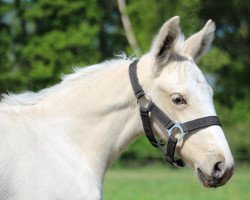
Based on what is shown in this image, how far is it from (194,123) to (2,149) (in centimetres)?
159

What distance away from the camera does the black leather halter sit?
564 centimetres

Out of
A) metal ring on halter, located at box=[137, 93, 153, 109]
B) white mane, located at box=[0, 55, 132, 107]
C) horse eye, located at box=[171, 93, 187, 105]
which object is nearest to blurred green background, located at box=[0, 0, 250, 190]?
white mane, located at box=[0, 55, 132, 107]

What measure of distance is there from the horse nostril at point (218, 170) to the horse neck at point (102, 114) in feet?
2.68

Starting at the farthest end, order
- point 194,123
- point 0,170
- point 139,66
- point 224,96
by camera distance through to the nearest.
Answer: point 224,96
point 139,66
point 194,123
point 0,170

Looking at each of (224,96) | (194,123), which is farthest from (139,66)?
(224,96)

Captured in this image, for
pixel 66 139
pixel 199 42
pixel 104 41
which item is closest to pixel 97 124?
pixel 66 139

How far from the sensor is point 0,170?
5.21 m

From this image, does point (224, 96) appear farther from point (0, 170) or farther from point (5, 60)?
point (0, 170)

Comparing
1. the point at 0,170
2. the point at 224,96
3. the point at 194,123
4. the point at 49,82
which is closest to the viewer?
the point at 0,170

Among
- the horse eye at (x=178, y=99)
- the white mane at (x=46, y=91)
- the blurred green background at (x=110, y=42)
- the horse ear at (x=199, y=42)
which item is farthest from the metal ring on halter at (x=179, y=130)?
the blurred green background at (x=110, y=42)

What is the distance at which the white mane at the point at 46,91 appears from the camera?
19.3ft

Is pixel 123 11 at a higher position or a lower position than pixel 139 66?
lower

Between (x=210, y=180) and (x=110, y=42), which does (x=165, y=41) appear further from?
(x=110, y=42)

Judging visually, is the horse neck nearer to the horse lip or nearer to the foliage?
the horse lip
